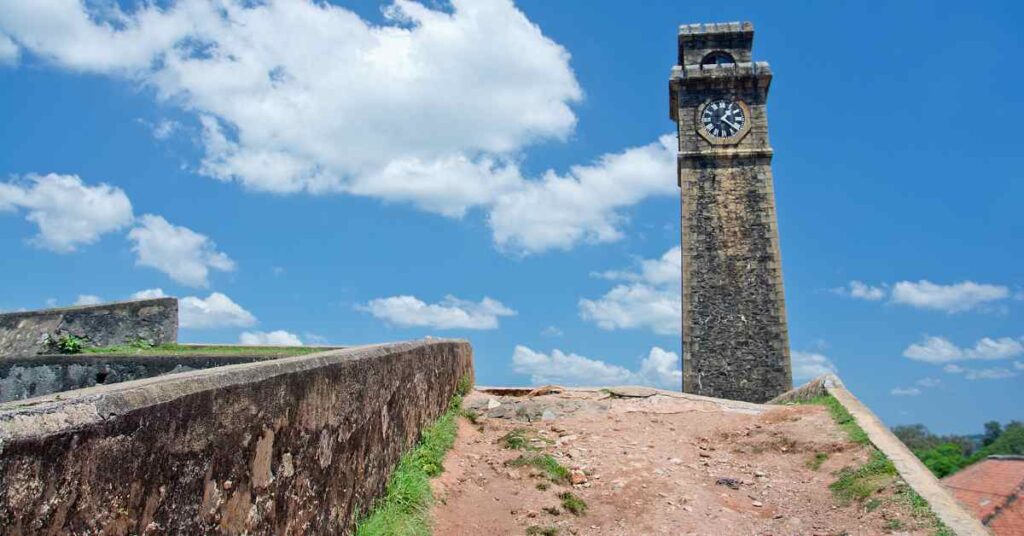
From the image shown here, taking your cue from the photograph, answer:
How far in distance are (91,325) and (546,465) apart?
262 inches

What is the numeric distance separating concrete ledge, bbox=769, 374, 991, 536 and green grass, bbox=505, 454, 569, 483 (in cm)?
289

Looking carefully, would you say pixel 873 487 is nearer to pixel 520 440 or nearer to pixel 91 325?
pixel 520 440

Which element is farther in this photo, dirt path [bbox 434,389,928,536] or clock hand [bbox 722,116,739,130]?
clock hand [bbox 722,116,739,130]

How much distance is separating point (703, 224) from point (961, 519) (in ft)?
49.1

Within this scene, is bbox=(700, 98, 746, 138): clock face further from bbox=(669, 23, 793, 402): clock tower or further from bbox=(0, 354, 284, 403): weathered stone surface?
bbox=(0, 354, 284, 403): weathered stone surface

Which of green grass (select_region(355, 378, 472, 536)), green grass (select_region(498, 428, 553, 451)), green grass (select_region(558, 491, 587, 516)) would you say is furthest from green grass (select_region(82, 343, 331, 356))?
green grass (select_region(558, 491, 587, 516))

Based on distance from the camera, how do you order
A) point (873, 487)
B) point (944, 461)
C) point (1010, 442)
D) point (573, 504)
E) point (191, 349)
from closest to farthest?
1. point (573, 504)
2. point (873, 487)
3. point (191, 349)
4. point (944, 461)
5. point (1010, 442)

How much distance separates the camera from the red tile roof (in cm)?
1223

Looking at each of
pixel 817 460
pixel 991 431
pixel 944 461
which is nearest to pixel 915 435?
pixel 991 431

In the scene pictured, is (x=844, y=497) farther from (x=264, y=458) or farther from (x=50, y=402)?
(x=50, y=402)

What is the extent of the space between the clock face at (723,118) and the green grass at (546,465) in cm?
1518

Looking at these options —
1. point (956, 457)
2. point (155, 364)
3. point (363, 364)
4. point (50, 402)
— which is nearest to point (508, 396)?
point (155, 364)

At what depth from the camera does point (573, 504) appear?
6305 millimetres

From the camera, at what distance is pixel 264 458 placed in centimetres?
346
